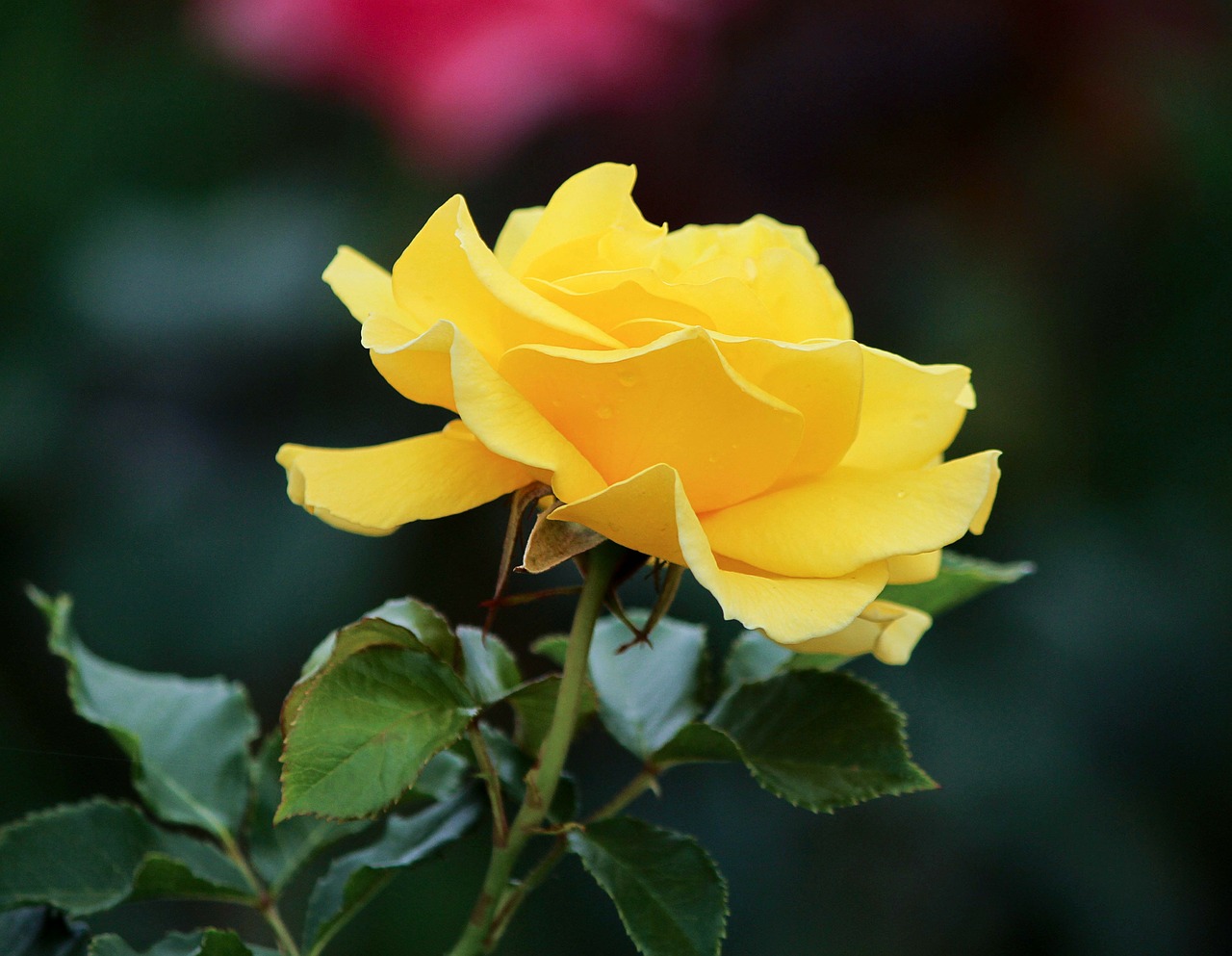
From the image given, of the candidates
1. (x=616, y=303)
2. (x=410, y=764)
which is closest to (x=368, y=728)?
(x=410, y=764)

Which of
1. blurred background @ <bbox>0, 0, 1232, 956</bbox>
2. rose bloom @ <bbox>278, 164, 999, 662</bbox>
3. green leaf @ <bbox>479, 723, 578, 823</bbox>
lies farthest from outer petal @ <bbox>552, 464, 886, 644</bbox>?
blurred background @ <bbox>0, 0, 1232, 956</bbox>

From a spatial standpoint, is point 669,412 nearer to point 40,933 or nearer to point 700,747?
point 700,747

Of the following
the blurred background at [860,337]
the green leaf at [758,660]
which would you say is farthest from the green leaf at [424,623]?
the blurred background at [860,337]

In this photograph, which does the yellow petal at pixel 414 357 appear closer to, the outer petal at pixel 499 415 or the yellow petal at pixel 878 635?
the outer petal at pixel 499 415

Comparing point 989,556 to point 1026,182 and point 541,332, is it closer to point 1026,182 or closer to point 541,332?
point 1026,182

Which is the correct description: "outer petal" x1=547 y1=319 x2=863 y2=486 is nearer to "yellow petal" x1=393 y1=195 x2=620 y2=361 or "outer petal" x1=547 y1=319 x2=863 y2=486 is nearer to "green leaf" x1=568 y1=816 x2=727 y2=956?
"yellow petal" x1=393 y1=195 x2=620 y2=361

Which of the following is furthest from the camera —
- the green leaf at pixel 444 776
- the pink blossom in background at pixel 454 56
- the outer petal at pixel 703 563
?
the pink blossom in background at pixel 454 56
